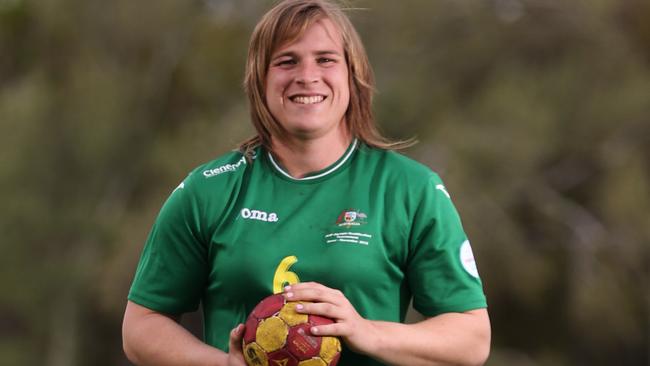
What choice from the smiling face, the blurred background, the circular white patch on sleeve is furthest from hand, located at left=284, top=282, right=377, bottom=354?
the blurred background

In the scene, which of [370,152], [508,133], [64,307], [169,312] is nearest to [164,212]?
[169,312]

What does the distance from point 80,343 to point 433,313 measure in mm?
22234

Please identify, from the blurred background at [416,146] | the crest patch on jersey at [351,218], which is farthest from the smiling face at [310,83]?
the blurred background at [416,146]

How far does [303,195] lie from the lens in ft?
14.1

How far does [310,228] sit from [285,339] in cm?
45

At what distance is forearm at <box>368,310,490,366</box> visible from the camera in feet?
13.2

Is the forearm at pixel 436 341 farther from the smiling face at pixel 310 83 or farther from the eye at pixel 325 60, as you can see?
the eye at pixel 325 60

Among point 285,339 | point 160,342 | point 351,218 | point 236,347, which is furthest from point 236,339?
point 351,218

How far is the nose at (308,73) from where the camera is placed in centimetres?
423

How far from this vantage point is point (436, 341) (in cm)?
411

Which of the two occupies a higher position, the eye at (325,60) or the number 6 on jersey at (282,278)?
the eye at (325,60)

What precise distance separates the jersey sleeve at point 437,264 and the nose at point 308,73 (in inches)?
18.9

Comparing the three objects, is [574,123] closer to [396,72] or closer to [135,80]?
[396,72]

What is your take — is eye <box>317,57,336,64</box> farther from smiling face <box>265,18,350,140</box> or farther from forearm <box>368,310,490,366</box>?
forearm <box>368,310,490,366</box>
